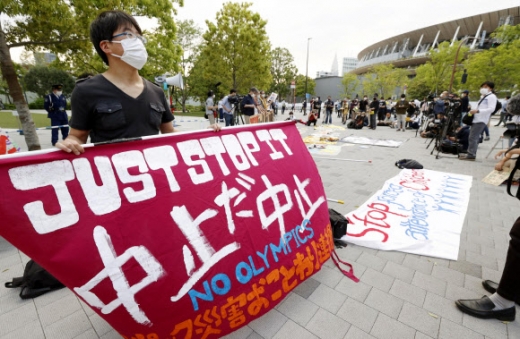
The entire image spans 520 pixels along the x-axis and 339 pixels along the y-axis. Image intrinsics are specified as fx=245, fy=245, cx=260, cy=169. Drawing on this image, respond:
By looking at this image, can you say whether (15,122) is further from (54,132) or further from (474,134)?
(474,134)

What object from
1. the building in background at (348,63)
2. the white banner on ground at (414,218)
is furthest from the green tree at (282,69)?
the building in background at (348,63)

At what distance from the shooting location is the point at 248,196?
1.85m

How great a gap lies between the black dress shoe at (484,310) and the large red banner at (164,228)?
1.27 m

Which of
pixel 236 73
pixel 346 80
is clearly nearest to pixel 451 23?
pixel 346 80

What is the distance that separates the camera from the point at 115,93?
1653 mm

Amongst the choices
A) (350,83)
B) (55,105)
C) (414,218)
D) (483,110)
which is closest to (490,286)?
(414,218)

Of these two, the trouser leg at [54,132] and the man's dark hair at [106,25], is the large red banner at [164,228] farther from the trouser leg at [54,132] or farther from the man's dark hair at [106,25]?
the trouser leg at [54,132]

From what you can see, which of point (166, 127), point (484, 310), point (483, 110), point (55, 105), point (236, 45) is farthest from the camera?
point (236, 45)

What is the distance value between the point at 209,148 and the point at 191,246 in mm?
719

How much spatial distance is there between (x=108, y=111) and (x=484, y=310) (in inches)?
125

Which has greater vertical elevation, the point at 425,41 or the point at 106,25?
the point at 425,41

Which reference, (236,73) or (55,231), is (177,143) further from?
(236,73)

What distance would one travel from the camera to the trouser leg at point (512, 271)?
179 centimetres

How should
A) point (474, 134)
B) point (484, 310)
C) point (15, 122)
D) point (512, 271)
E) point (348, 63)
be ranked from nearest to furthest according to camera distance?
point (512, 271) < point (484, 310) < point (474, 134) < point (15, 122) < point (348, 63)
